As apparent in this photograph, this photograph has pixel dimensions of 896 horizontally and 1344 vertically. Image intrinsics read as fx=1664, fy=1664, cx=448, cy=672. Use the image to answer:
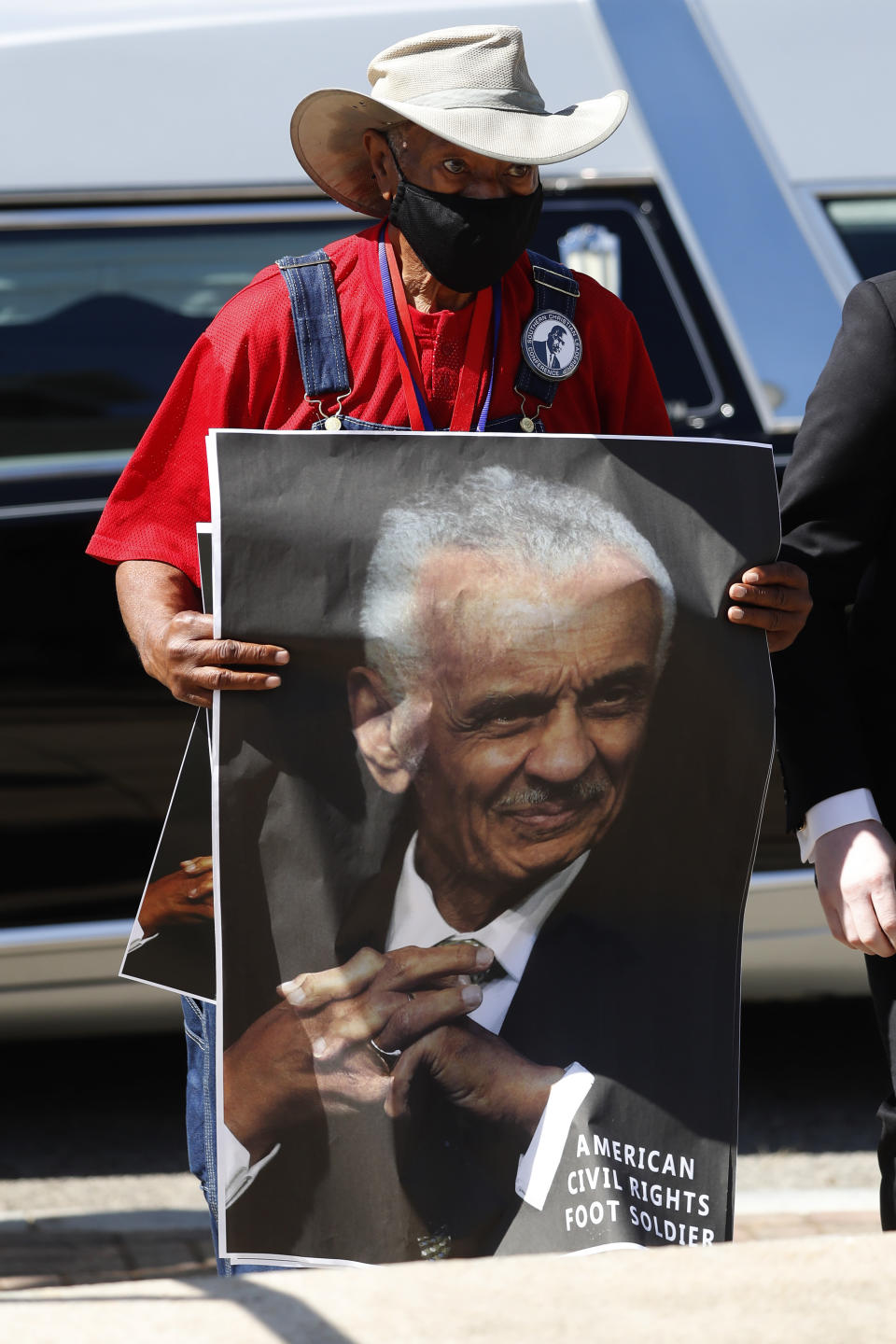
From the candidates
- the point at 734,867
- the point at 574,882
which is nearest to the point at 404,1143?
the point at 574,882

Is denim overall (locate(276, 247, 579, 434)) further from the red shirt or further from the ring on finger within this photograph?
the ring on finger

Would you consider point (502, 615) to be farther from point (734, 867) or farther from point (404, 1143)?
point (404, 1143)

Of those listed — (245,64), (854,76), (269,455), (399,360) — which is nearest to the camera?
(269,455)

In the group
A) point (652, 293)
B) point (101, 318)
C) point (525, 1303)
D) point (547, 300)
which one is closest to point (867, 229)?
point (652, 293)

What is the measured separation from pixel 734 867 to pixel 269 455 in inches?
29.3

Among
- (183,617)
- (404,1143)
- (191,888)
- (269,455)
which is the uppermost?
(269,455)

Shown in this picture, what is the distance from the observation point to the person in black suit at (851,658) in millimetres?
1957

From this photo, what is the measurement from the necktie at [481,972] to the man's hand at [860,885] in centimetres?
39

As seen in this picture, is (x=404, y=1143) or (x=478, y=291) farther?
(x=478, y=291)

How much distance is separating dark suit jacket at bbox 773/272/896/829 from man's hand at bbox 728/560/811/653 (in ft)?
0.16

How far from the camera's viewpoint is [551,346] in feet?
6.95

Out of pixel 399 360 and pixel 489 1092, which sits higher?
pixel 399 360

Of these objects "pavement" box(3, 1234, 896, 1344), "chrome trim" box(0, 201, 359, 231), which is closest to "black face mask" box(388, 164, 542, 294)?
"pavement" box(3, 1234, 896, 1344)

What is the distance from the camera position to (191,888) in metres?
2.14
